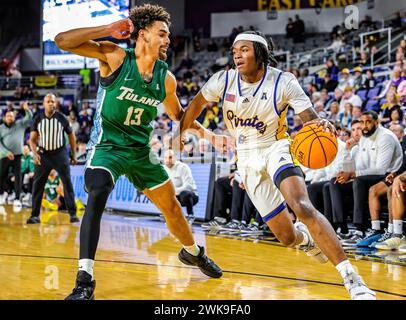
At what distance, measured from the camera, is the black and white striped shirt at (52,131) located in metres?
10.5

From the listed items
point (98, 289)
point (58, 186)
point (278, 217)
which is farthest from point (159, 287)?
point (58, 186)

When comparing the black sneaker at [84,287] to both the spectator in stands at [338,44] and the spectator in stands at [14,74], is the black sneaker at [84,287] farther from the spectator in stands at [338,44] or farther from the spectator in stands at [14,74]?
the spectator in stands at [14,74]

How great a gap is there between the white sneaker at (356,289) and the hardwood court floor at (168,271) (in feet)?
1.42

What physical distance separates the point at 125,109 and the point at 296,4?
23609mm

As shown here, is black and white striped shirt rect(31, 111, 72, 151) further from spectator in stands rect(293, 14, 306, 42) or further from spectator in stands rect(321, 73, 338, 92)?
spectator in stands rect(293, 14, 306, 42)

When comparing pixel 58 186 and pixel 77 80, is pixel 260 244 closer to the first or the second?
pixel 58 186

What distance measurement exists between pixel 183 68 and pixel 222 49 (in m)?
1.89

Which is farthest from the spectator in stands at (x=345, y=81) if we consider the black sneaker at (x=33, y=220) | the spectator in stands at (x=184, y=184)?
the black sneaker at (x=33, y=220)

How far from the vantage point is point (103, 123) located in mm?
4824

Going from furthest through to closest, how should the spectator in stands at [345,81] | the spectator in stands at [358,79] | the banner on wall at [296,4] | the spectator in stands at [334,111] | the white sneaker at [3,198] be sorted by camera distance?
1. the banner on wall at [296,4]
2. the white sneaker at [3,198]
3. the spectator in stands at [345,81]
4. the spectator in stands at [358,79]
5. the spectator in stands at [334,111]

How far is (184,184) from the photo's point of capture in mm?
10703

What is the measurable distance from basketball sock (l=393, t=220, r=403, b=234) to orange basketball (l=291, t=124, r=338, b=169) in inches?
123

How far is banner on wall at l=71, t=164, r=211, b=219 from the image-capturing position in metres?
11.1

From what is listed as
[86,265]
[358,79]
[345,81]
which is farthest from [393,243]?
[345,81]
